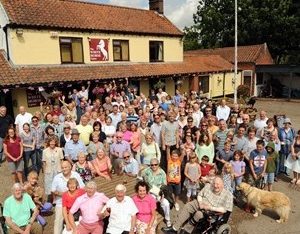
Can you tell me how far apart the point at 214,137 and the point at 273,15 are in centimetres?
3130

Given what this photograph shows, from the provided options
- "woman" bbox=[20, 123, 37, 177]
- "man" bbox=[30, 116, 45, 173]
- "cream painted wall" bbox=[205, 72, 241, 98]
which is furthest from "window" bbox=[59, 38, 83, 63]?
"cream painted wall" bbox=[205, 72, 241, 98]

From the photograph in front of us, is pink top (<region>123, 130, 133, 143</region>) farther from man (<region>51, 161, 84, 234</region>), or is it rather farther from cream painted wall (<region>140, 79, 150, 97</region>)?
cream painted wall (<region>140, 79, 150, 97</region>)

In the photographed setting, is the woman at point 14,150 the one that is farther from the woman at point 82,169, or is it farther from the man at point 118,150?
the man at point 118,150

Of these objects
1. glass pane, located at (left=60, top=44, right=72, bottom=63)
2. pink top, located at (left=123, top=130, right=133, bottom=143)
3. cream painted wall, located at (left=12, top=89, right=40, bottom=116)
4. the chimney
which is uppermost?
the chimney

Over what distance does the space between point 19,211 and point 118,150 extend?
2914 mm

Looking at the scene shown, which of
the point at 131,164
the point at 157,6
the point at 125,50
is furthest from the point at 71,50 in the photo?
the point at 131,164

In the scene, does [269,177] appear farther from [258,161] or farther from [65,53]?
[65,53]

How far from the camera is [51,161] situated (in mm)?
7332

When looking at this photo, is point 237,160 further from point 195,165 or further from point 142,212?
point 142,212

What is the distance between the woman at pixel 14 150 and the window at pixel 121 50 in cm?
1132

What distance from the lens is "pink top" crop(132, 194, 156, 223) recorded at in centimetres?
567

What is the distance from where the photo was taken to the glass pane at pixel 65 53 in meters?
16.3

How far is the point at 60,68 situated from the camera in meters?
15.9

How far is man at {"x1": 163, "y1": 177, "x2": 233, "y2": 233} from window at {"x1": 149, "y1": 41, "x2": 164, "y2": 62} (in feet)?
51.9
